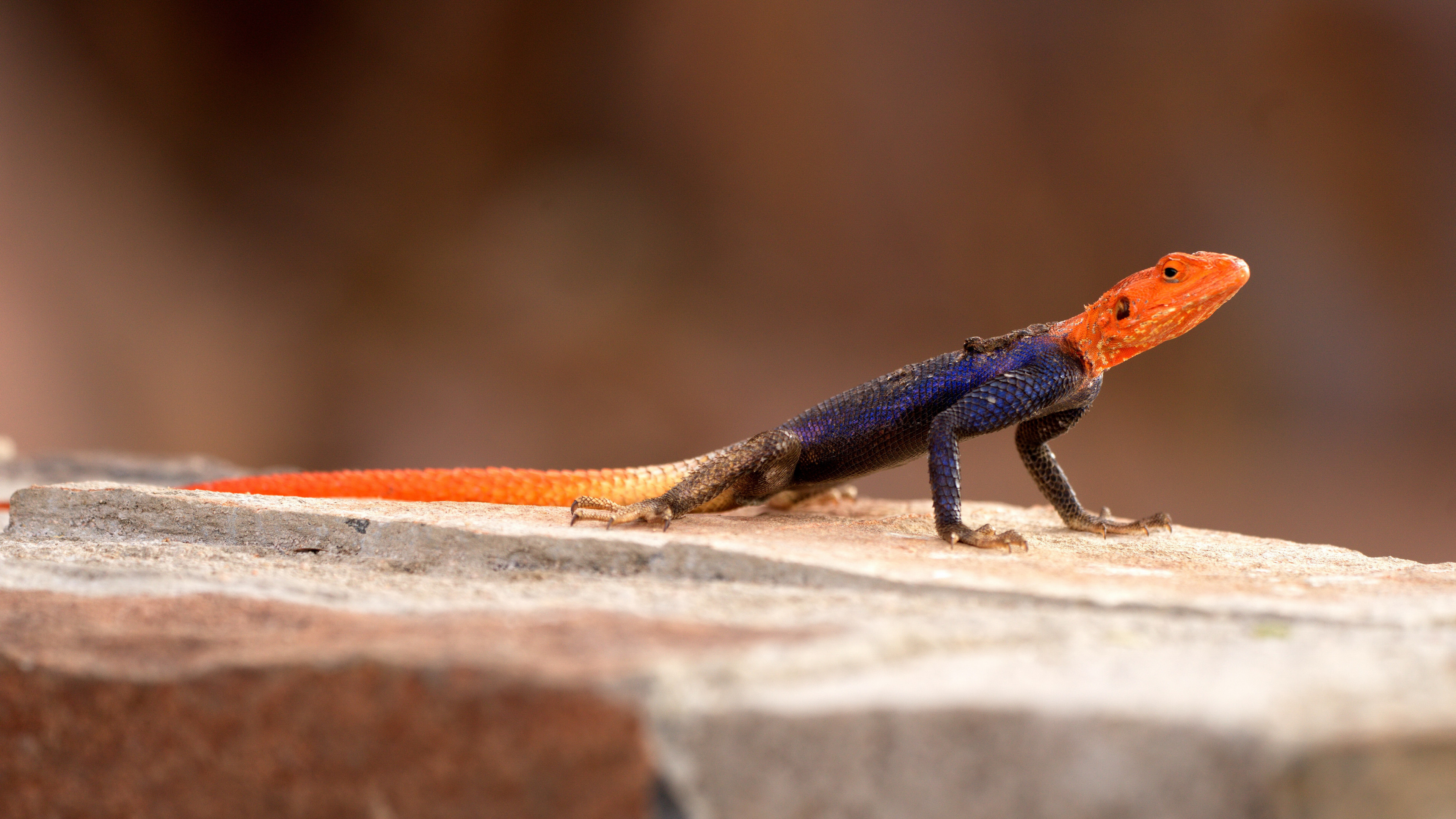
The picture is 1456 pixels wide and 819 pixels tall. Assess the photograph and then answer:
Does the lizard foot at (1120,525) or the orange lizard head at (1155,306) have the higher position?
the orange lizard head at (1155,306)

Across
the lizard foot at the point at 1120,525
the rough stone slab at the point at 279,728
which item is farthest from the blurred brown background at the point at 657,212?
the rough stone slab at the point at 279,728

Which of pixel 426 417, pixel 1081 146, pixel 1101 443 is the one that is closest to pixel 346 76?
pixel 426 417

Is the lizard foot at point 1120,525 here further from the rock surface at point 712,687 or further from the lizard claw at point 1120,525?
the rock surface at point 712,687

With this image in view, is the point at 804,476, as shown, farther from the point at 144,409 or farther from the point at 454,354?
the point at 144,409

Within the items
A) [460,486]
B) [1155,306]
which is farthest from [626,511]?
[1155,306]

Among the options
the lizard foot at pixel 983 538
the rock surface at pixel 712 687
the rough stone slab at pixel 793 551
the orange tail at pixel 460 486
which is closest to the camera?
the rock surface at pixel 712 687

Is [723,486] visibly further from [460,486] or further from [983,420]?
[460,486]

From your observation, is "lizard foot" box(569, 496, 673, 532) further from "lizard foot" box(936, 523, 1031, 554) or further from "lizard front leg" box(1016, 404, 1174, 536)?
"lizard front leg" box(1016, 404, 1174, 536)
